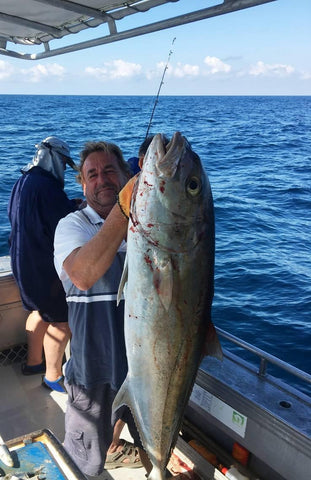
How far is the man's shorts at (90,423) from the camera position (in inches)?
95.7

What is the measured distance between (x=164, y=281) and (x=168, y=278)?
0.7 inches

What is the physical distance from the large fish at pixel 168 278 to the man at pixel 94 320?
0.51m

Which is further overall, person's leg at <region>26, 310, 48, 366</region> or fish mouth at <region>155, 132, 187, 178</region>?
person's leg at <region>26, 310, 48, 366</region>

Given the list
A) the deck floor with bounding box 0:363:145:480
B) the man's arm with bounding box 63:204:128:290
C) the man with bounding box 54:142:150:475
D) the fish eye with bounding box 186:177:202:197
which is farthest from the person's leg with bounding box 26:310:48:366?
the fish eye with bounding box 186:177:202:197

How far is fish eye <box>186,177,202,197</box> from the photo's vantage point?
154 centimetres

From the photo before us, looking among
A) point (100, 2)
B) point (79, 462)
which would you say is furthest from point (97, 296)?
point (100, 2)

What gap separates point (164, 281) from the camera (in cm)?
157

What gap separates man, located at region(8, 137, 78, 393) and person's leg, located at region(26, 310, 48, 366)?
0.12 feet

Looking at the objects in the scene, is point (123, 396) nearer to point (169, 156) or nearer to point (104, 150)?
point (169, 156)

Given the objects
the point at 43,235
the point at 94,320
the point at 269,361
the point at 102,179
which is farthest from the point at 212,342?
the point at 43,235

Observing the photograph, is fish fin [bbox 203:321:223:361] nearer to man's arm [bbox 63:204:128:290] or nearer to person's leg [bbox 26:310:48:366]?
man's arm [bbox 63:204:128:290]

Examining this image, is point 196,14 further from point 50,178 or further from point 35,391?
point 35,391

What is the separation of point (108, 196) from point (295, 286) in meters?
5.83

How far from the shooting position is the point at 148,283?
1579 mm
